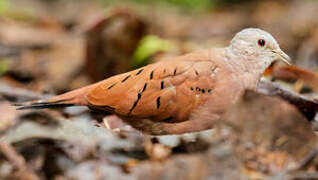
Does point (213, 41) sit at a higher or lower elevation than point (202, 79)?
lower

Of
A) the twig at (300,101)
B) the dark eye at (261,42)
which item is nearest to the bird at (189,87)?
the dark eye at (261,42)

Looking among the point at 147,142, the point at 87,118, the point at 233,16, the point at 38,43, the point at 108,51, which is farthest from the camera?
the point at 233,16

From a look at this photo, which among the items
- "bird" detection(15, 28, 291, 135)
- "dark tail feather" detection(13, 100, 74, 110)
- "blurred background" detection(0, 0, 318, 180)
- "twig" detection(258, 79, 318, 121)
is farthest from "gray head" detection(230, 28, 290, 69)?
"dark tail feather" detection(13, 100, 74, 110)

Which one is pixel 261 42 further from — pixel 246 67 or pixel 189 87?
pixel 189 87

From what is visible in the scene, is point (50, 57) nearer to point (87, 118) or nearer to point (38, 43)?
point (38, 43)

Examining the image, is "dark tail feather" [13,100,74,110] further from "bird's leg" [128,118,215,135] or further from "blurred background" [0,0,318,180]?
"bird's leg" [128,118,215,135]

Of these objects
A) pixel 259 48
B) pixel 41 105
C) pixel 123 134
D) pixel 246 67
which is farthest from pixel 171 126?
pixel 41 105

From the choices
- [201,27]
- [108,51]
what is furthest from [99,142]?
[201,27]
